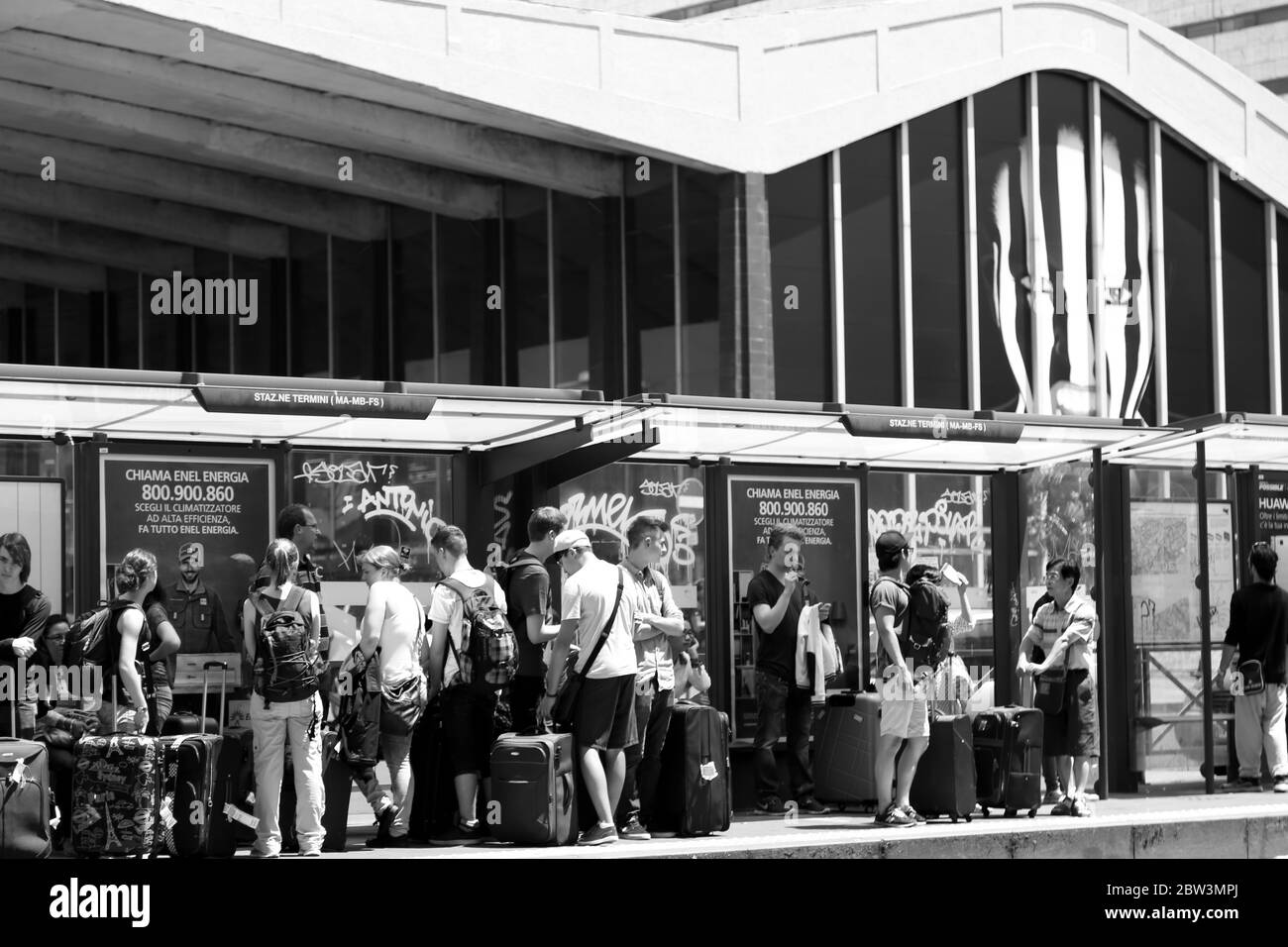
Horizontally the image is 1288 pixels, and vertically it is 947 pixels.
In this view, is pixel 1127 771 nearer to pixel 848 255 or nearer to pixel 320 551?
pixel 320 551

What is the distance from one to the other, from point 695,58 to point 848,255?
2736 mm

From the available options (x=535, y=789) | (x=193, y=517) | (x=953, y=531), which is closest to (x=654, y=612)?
(x=535, y=789)

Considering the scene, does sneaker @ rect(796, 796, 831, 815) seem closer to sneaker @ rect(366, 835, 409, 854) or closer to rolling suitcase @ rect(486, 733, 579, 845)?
rolling suitcase @ rect(486, 733, 579, 845)

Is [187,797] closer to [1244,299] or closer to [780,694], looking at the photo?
[780,694]

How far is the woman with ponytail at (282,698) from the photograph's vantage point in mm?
10102

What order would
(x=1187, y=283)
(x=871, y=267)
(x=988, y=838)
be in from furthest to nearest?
(x=1187, y=283) → (x=871, y=267) → (x=988, y=838)

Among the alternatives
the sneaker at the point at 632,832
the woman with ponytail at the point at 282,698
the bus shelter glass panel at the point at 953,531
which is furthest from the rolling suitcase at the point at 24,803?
the bus shelter glass panel at the point at 953,531

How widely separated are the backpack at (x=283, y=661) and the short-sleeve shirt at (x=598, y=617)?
1467mm

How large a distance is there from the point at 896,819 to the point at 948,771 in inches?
20.6

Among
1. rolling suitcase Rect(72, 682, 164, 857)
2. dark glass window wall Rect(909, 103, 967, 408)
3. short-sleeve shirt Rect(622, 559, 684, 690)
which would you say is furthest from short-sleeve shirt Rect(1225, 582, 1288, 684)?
rolling suitcase Rect(72, 682, 164, 857)

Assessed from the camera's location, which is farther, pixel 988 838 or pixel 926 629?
pixel 926 629

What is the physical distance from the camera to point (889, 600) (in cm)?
1191
